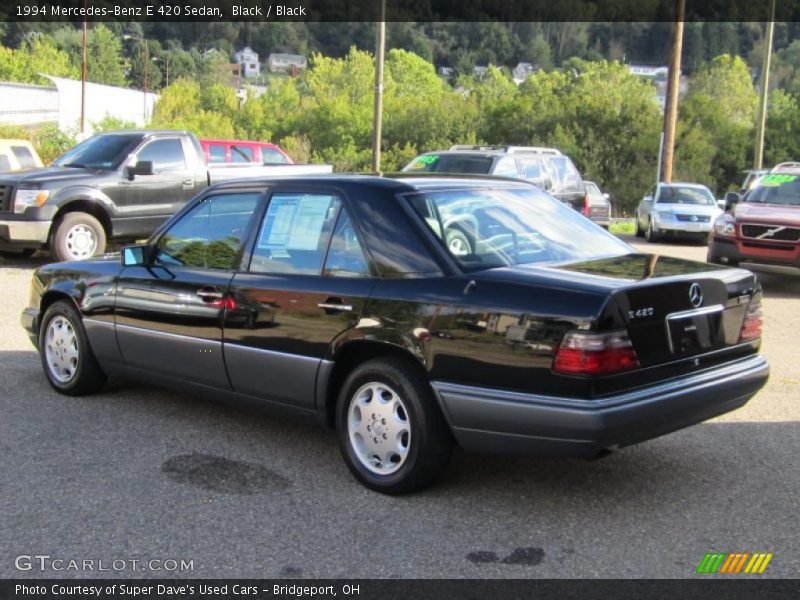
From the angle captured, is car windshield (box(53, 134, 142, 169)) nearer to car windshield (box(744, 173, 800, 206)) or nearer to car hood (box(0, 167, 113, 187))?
car hood (box(0, 167, 113, 187))

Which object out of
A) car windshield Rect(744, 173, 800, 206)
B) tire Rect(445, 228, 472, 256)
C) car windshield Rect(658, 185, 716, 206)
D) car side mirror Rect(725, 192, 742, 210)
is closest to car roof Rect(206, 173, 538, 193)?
tire Rect(445, 228, 472, 256)

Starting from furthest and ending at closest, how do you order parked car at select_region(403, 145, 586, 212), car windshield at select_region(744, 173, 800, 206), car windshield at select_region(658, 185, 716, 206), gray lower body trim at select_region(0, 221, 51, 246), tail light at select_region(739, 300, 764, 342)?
1. car windshield at select_region(658, 185, 716, 206)
2. parked car at select_region(403, 145, 586, 212)
3. car windshield at select_region(744, 173, 800, 206)
4. gray lower body trim at select_region(0, 221, 51, 246)
5. tail light at select_region(739, 300, 764, 342)

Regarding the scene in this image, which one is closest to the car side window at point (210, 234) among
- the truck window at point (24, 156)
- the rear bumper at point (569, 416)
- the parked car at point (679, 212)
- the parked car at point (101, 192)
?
the rear bumper at point (569, 416)

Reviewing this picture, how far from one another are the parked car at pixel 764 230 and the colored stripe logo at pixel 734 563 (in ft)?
30.4

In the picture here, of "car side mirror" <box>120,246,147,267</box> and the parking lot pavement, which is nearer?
the parking lot pavement

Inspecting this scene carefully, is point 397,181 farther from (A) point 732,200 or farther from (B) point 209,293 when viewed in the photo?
(A) point 732,200

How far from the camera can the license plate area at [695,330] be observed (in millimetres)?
4285

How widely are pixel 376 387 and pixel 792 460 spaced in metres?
2.45

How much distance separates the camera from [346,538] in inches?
159

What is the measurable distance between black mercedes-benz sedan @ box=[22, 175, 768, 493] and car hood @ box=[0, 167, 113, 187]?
7533mm

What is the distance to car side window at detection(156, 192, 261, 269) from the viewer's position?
534 cm

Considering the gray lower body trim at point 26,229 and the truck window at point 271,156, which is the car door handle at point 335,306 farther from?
the truck window at point 271,156

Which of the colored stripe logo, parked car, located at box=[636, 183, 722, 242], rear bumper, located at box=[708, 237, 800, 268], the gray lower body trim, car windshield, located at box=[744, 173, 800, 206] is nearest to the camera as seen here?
the colored stripe logo

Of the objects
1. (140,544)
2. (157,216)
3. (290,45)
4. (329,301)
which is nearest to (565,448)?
(329,301)
